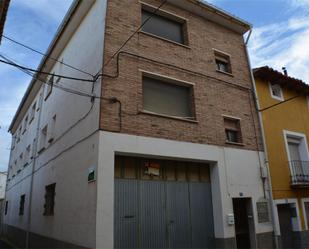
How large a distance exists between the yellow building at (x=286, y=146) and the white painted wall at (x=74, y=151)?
6458mm

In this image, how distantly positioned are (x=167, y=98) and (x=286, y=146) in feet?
18.6

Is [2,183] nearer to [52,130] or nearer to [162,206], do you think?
[52,130]

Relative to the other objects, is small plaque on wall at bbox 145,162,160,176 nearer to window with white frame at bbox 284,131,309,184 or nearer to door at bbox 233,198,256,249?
door at bbox 233,198,256,249

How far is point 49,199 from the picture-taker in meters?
11.2

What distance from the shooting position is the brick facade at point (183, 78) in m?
7.85

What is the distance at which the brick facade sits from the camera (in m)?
7.85

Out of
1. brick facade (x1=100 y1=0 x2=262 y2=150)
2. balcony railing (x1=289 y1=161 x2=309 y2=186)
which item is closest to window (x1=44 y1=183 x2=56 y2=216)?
brick facade (x1=100 y1=0 x2=262 y2=150)

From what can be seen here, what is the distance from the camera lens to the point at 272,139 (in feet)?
36.8

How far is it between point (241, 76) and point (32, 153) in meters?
10.7

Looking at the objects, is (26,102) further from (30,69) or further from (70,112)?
(30,69)

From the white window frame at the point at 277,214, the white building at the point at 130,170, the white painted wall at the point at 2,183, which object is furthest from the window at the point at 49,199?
the white painted wall at the point at 2,183

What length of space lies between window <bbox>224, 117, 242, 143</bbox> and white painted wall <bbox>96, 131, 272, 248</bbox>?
1.64 ft

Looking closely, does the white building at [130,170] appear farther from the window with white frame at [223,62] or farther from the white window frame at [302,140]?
the white window frame at [302,140]

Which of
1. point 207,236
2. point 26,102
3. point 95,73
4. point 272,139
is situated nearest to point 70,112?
point 95,73
